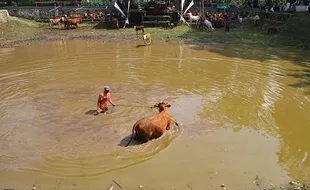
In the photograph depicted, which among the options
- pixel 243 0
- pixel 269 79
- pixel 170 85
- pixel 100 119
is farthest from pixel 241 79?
pixel 243 0

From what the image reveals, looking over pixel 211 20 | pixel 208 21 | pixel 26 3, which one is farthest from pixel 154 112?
pixel 26 3

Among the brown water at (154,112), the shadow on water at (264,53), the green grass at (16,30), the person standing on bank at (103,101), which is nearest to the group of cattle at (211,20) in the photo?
the shadow on water at (264,53)

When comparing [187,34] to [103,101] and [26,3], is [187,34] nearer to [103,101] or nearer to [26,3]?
[103,101]

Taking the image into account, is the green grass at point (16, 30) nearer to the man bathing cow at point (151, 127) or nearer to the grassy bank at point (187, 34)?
the grassy bank at point (187, 34)

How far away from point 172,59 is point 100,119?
357 inches

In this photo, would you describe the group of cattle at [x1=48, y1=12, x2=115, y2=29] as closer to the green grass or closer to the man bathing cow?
the green grass

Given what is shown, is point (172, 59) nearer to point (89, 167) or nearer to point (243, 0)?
point (89, 167)

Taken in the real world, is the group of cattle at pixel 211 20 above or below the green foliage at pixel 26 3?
below

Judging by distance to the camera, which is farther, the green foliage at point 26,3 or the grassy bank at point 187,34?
the green foliage at point 26,3

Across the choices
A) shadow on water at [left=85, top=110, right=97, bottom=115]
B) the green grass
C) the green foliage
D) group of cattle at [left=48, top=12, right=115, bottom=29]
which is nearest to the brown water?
shadow on water at [left=85, top=110, right=97, bottom=115]

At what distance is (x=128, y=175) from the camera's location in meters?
6.89

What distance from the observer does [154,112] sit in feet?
33.7

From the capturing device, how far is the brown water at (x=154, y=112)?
6.96 metres

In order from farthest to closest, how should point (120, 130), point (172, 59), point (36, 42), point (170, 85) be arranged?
point (36, 42) → point (172, 59) → point (170, 85) → point (120, 130)
